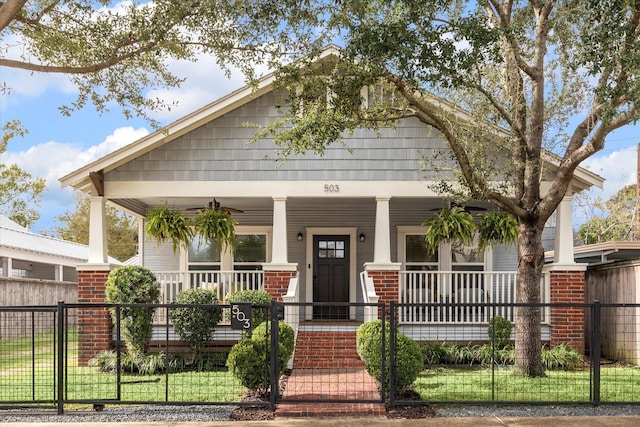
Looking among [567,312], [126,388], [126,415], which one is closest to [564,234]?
[567,312]

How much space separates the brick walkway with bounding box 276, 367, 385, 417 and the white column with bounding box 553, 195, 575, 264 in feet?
16.0

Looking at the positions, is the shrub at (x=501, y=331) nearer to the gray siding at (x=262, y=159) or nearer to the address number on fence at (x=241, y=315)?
the gray siding at (x=262, y=159)

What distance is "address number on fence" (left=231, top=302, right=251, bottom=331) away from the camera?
27.8ft

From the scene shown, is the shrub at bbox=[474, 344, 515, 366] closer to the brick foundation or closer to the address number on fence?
the brick foundation

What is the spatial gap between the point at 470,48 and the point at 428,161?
4.29m

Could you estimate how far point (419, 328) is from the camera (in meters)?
13.4

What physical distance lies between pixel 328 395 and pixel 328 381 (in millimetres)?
899

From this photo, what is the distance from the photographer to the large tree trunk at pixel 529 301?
10.7 meters

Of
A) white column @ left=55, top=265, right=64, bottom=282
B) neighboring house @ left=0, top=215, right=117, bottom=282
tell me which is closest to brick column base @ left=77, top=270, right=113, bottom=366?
neighboring house @ left=0, top=215, right=117, bottom=282

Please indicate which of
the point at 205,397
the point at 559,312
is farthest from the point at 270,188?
the point at 559,312

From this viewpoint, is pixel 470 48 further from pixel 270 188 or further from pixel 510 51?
pixel 270 188

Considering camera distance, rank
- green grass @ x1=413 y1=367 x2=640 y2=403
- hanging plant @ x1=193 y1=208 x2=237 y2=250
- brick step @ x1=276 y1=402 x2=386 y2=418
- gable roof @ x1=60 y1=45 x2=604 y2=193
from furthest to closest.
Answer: hanging plant @ x1=193 y1=208 x2=237 y2=250
gable roof @ x1=60 y1=45 x2=604 y2=193
green grass @ x1=413 y1=367 x2=640 y2=403
brick step @ x1=276 y1=402 x2=386 y2=418

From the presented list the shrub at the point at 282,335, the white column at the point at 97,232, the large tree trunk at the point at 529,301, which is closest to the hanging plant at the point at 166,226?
the white column at the point at 97,232

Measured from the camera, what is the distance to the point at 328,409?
27.9 feet
